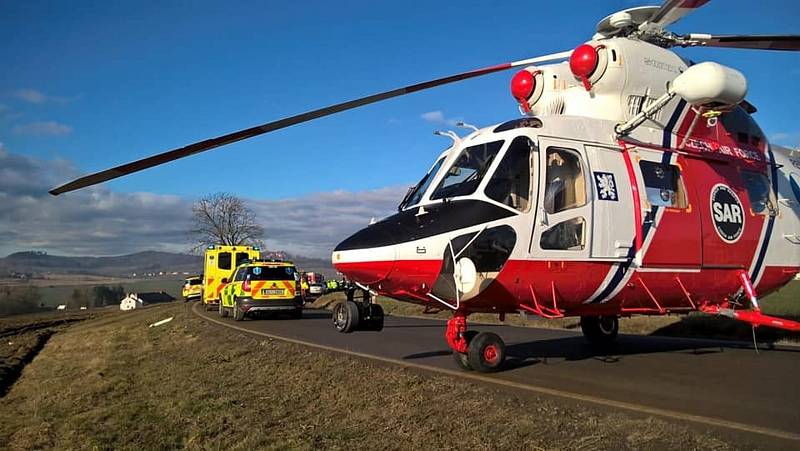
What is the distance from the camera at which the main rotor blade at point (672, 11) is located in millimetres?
8273

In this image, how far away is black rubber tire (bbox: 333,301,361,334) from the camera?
25.2ft

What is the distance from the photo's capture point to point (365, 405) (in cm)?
622

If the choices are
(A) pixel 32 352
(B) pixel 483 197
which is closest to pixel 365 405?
(B) pixel 483 197

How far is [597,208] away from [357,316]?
141 inches

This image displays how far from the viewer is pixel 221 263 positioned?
2833cm

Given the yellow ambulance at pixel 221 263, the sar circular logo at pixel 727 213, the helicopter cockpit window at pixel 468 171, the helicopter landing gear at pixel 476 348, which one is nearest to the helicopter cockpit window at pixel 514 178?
the helicopter cockpit window at pixel 468 171

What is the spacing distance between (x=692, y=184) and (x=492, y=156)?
11.4ft

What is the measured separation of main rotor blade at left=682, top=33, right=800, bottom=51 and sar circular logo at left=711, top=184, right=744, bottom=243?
2194 millimetres

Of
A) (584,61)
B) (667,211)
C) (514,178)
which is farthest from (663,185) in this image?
(514,178)

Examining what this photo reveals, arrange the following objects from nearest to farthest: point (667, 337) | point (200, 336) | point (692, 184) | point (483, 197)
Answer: point (483, 197) → point (692, 184) → point (667, 337) → point (200, 336)

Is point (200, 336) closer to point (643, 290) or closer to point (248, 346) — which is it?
point (248, 346)

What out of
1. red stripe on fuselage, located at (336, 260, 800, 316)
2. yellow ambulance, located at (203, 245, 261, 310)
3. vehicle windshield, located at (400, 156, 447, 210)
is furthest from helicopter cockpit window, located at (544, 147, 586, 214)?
yellow ambulance, located at (203, 245, 261, 310)

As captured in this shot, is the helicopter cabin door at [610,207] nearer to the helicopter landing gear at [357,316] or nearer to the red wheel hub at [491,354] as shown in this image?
the red wheel hub at [491,354]

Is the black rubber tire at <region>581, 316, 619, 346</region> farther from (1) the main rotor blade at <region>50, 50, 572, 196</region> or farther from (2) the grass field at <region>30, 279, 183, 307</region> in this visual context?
(2) the grass field at <region>30, 279, 183, 307</region>
